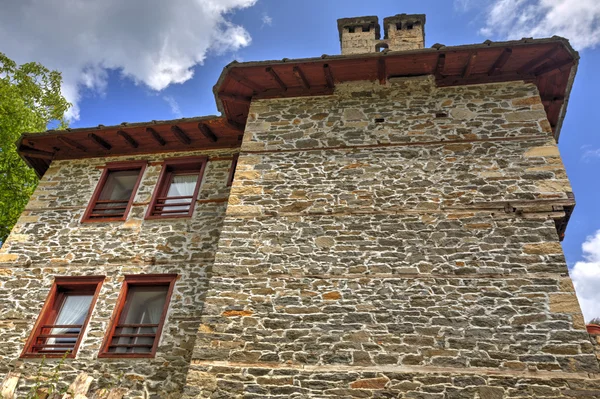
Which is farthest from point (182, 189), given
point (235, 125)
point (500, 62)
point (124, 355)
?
point (500, 62)

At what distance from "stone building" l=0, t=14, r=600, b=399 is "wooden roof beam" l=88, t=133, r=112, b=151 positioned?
0.09 ft

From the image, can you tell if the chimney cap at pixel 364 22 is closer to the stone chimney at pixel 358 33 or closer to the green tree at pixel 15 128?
the stone chimney at pixel 358 33

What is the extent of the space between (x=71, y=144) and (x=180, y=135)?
2.64 m

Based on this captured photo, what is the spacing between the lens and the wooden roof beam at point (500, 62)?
7988mm

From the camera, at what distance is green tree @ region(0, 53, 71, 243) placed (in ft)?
38.1

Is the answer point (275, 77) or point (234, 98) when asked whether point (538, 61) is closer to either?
point (275, 77)

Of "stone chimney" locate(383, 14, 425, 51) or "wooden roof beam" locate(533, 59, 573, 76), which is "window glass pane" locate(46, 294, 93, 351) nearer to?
"stone chimney" locate(383, 14, 425, 51)

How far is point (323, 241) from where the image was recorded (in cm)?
699

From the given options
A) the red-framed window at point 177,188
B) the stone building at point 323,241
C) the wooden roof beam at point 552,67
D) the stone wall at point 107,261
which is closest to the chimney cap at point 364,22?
the stone building at point 323,241

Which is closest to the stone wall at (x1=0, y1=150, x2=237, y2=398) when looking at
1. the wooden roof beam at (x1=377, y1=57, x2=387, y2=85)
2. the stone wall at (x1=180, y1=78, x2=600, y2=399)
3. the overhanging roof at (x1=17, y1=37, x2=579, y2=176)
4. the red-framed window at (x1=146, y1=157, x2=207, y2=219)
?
the red-framed window at (x1=146, y1=157, x2=207, y2=219)

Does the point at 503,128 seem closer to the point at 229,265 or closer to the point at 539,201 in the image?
the point at 539,201

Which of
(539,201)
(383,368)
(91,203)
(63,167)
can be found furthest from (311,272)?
(63,167)

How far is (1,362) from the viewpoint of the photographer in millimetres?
7441

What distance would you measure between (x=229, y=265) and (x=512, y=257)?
4.12 metres
